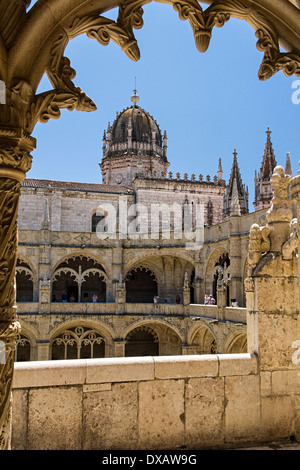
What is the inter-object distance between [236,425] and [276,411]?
1.53 feet

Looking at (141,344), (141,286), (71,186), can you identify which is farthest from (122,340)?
(71,186)

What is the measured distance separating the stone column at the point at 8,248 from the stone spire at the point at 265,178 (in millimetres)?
33301

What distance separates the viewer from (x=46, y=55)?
225 cm

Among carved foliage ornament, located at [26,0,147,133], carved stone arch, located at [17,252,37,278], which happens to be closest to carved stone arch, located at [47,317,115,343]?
carved stone arch, located at [17,252,37,278]

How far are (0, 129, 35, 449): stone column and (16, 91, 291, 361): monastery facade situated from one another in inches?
660

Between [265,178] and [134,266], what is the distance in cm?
1438

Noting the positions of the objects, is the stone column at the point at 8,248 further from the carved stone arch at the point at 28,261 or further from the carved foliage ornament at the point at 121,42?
the carved stone arch at the point at 28,261

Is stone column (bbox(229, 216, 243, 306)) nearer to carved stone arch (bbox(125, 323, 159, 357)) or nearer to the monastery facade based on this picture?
the monastery facade

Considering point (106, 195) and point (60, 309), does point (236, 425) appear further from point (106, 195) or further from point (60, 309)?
point (106, 195)

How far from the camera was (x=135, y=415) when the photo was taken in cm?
384

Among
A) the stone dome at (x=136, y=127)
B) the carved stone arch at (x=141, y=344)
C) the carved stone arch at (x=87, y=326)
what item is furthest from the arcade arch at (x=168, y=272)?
the stone dome at (x=136, y=127)

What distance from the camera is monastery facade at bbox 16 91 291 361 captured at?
23.2 meters

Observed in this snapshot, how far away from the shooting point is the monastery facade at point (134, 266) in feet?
76.1

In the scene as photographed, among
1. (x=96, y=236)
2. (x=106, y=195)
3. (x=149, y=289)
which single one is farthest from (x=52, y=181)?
(x=149, y=289)
